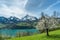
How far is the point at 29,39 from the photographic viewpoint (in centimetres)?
1581

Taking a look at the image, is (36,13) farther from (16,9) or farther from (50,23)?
(50,23)

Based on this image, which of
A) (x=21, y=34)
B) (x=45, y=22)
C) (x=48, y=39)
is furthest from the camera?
(x=21, y=34)

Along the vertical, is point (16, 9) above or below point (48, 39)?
above

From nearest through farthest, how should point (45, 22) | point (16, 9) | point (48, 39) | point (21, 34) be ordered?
point (48, 39), point (45, 22), point (21, 34), point (16, 9)

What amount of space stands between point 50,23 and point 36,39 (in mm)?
2139

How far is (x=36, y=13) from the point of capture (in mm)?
27234

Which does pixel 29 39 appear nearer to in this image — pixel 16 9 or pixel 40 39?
pixel 40 39

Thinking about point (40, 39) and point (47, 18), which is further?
point (47, 18)

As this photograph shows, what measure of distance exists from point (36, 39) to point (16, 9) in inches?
471

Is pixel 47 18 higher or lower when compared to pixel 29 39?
higher

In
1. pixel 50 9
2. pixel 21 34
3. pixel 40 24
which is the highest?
pixel 50 9

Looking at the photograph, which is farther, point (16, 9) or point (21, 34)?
point (16, 9)

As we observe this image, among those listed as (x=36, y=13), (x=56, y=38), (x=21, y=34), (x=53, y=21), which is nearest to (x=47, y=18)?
(x=53, y=21)

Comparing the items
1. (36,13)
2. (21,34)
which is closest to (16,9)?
(36,13)
